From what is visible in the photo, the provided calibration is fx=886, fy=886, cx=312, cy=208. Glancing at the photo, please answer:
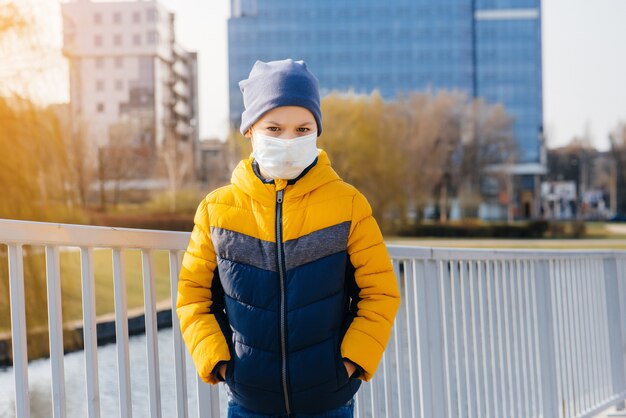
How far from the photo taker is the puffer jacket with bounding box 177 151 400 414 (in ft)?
6.98

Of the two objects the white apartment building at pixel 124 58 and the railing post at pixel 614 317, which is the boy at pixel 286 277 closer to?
the railing post at pixel 614 317

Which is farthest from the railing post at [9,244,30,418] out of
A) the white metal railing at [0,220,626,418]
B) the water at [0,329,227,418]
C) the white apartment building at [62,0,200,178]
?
the white apartment building at [62,0,200,178]

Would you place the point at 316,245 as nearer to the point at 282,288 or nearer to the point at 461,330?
the point at 282,288

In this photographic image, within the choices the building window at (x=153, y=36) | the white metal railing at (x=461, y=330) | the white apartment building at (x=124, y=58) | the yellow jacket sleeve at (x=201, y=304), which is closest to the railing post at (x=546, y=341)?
the white metal railing at (x=461, y=330)

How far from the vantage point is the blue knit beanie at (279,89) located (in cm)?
222

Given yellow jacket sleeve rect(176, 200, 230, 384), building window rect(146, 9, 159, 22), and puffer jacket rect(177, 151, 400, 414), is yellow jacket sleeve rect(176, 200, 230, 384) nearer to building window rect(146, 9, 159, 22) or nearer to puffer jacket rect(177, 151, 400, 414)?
puffer jacket rect(177, 151, 400, 414)

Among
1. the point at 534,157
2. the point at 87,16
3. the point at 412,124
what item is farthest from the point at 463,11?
the point at 87,16

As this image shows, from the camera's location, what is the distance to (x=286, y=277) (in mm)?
2131

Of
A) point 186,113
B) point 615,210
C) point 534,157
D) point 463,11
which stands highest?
point 463,11

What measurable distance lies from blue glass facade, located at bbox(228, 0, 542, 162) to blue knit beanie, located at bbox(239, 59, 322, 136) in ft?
258

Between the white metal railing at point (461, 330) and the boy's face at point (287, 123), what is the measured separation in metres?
0.45

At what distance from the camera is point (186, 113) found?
92.6 metres

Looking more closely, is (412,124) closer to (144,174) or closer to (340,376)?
(144,174)

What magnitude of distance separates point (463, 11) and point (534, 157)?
15.3 meters
